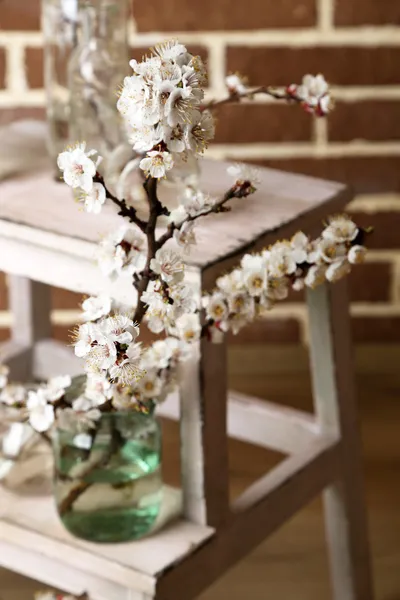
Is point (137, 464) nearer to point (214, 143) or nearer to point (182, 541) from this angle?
point (182, 541)

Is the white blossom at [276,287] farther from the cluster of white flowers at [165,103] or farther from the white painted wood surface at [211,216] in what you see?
the cluster of white flowers at [165,103]

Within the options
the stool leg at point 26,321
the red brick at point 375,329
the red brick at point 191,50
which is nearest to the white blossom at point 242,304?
the stool leg at point 26,321

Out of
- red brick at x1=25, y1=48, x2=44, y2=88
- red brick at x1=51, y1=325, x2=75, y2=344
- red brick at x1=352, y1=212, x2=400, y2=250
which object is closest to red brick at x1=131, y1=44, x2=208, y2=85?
red brick at x1=25, y1=48, x2=44, y2=88

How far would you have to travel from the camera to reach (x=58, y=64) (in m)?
1.18

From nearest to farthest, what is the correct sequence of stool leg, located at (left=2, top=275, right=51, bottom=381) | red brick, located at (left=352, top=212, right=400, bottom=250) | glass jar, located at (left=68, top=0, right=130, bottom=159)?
glass jar, located at (left=68, top=0, right=130, bottom=159)
stool leg, located at (left=2, top=275, right=51, bottom=381)
red brick, located at (left=352, top=212, right=400, bottom=250)

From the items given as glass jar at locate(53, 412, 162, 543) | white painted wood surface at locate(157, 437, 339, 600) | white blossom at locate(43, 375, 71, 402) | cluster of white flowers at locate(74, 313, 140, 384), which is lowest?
white painted wood surface at locate(157, 437, 339, 600)

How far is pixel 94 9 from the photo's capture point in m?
1.10

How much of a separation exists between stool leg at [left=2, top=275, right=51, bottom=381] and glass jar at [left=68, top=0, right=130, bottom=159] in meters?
0.37

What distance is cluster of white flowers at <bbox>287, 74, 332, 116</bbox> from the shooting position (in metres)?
0.98

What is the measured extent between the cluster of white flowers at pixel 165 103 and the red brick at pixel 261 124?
103 cm

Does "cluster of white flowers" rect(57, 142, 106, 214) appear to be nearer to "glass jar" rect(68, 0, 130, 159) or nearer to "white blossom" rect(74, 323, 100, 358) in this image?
"white blossom" rect(74, 323, 100, 358)

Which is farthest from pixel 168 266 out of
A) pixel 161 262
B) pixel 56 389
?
pixel 56 389

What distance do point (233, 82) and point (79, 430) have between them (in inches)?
13.0

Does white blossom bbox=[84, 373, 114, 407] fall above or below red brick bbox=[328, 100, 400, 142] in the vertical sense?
below
